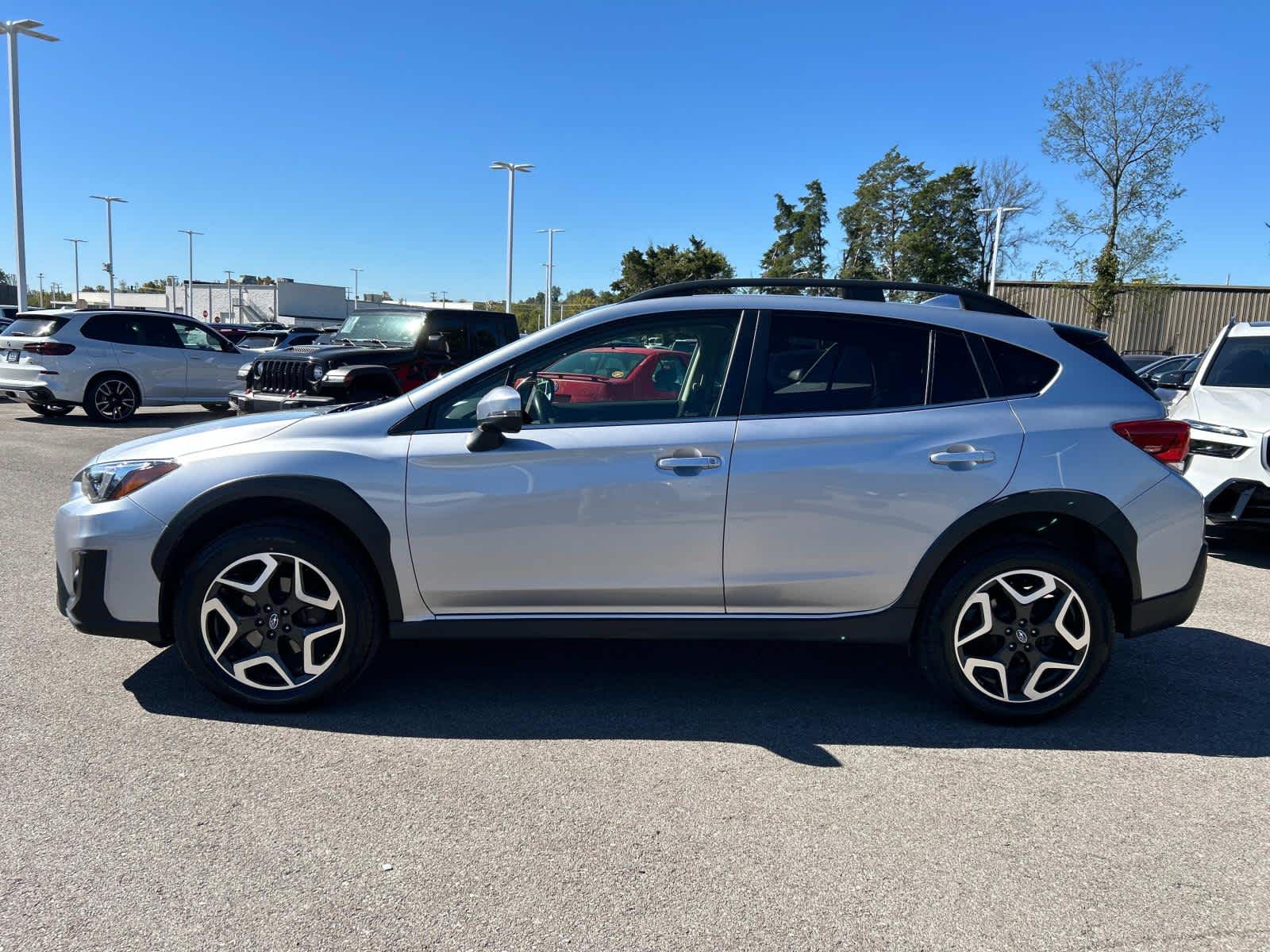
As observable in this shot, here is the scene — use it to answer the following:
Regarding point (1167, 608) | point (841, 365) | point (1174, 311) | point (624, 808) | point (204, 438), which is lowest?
point (624, 808)

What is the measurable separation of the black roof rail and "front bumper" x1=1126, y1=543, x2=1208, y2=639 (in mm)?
1299

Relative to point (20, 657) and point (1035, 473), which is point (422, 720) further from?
point (1035, 473)

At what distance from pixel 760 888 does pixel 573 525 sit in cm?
152

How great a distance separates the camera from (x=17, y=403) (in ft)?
61.7

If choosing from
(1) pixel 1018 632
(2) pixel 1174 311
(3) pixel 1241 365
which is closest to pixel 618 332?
(1) pixel 1018 632

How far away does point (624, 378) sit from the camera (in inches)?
158

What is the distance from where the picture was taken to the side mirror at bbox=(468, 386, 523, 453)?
3568 mm

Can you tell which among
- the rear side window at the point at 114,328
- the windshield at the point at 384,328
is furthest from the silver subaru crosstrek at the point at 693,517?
the rear side window at the point at 114,328

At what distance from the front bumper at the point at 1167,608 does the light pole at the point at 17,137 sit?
1123 inches

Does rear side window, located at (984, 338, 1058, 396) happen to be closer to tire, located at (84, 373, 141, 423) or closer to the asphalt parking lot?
the asphalt parking lot

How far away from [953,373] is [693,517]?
1.26 m

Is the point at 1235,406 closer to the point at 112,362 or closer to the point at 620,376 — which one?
the point at 620,376

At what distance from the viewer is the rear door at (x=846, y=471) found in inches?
146

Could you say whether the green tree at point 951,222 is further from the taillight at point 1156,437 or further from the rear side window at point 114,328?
the taillight at point 1156,437
